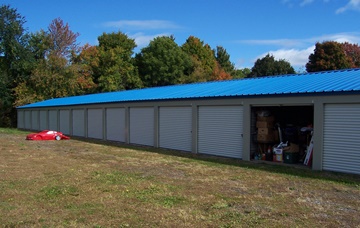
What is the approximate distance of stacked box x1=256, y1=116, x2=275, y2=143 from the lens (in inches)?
589

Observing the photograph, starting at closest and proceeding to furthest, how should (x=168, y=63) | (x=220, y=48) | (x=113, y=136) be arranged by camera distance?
(x=113, y=136)
(x=168, y=63)
(x=220, y=48)

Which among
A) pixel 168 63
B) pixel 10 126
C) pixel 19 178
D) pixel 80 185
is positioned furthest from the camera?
pixel 168 63

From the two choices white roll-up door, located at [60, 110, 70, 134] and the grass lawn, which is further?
white roll-up door, located at [60, 110, 70, 134]

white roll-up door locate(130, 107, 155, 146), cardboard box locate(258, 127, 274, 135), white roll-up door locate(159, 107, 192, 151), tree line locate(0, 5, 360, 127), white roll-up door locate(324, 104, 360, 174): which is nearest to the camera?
white roll-up door locate(324, 104, 360, 174)

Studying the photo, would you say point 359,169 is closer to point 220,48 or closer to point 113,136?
point 113,136

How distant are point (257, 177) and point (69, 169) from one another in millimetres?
6209

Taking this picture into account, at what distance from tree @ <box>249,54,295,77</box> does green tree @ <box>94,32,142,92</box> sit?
2057 centimetres

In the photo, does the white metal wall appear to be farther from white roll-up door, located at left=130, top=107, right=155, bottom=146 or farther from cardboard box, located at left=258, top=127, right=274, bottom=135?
cardboard box, located at left=258, top=127, right=274, bottom=135

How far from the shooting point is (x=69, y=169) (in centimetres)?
1218

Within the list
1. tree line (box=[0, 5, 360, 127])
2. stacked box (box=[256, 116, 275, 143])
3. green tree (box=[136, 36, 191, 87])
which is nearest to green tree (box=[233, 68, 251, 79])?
tree line (box=[0, 5, 360, 127])

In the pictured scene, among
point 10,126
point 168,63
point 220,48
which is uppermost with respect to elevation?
point 220,48

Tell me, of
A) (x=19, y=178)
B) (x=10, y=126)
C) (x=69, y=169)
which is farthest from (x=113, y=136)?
(x=10, y=126)

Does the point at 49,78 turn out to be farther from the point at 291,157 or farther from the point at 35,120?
the point at 291,157

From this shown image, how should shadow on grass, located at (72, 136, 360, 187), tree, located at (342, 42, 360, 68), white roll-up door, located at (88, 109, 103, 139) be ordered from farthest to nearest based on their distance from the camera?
tree, located at (342, 42, 360, 68), white roll-up door, located at (88, 109, 103, 139), shadow on grass, located at (72, 136, 360, 187)
